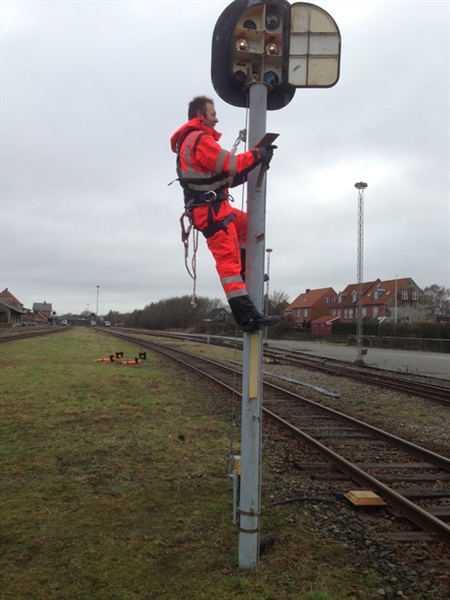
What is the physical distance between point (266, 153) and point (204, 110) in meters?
0.71

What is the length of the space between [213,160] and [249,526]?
7.36 feet

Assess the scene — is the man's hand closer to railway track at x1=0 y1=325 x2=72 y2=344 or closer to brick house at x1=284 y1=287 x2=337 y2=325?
railway track at x1=0 y1=325 x2=72 y2=344

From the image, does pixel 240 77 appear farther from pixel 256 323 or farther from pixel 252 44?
pixel 256 323

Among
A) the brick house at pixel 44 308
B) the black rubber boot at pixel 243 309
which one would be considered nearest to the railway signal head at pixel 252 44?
the black rubber boot at pixel 243 309

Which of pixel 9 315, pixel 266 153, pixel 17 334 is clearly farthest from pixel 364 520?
pixel 9 315

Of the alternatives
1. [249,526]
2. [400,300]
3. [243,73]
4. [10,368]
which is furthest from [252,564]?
[400,300]

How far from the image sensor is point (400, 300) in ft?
222

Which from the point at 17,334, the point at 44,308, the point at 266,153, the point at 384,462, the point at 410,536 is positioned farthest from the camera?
the point at 44,308

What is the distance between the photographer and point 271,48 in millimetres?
3182

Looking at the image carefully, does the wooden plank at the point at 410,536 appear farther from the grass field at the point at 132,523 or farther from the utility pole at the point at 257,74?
the utility pole at the point at 257,74

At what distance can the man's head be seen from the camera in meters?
3.31

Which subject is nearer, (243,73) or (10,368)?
(243,73)

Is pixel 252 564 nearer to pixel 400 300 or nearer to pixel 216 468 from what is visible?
pixel 216 468

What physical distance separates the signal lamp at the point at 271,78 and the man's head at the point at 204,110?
401mm
